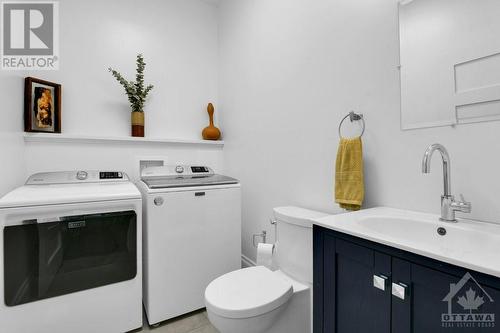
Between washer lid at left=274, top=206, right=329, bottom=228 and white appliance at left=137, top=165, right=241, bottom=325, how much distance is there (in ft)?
1.88

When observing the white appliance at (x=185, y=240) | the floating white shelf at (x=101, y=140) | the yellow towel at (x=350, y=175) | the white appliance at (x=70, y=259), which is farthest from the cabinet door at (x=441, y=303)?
the floating white shelf at (x=101, y=140)

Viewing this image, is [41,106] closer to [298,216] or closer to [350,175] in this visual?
[298,216]

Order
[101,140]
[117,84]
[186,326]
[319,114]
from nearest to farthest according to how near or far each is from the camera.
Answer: [319,114], [186,326], [101,140], [117,84]

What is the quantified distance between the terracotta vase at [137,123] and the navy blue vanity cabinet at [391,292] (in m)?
1.83

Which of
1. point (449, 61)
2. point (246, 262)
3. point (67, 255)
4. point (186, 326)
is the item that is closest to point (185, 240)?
point (186, 326)

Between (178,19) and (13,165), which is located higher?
(178,19)

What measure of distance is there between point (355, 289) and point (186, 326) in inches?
52.9

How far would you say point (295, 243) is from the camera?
1.39 m

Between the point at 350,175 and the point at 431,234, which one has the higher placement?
the point at 350,175

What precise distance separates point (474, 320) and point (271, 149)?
1.54m

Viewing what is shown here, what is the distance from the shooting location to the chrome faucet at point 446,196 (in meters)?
0.94

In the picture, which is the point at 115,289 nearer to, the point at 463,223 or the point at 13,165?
the point at 13,165

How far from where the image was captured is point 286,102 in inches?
73.5

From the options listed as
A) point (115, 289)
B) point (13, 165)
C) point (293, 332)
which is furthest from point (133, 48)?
point (293, 332)
